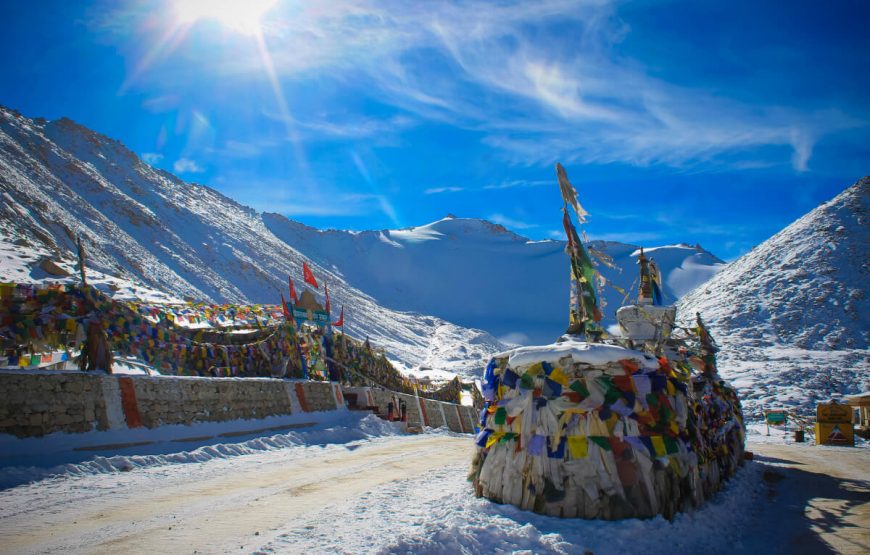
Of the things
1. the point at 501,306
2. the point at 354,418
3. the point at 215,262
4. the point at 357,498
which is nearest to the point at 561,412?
the point at 357,498

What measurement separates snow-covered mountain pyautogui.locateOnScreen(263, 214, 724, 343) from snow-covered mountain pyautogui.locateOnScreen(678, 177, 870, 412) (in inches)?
1011

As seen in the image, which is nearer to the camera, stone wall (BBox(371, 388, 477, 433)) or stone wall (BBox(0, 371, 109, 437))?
stone wall (BBox(0, 371, 109, 437))

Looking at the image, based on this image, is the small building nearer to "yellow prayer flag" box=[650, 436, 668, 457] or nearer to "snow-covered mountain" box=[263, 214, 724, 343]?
"yellow prayer flag" box=[650, 436, 668, 457]

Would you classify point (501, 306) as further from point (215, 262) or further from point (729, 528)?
point (729, 528)

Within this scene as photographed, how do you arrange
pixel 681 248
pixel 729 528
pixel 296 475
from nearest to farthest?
1. pixel 729 528
2. pixel 296 475
3. pixel 681 248

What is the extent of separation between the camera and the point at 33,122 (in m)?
98.0

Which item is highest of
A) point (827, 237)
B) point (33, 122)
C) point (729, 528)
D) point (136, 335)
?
point (33, 122)

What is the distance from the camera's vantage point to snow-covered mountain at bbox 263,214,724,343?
114938 millimetres

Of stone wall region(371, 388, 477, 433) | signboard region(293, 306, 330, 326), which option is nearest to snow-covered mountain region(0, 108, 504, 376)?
signboard region(293, 306, 330, 326)

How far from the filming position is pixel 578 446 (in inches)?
261

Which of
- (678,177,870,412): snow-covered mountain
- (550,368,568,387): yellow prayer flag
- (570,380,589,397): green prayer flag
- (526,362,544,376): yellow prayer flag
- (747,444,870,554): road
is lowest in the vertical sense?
(747,444,870,554): road

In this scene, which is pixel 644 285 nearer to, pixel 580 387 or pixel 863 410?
pixel 580 387

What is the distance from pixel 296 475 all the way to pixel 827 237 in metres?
99.3

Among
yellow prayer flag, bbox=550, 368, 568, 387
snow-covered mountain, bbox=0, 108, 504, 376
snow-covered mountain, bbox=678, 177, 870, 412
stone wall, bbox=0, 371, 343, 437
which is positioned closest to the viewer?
yellow prayer flag, bbox=550, 368, 568, 387
